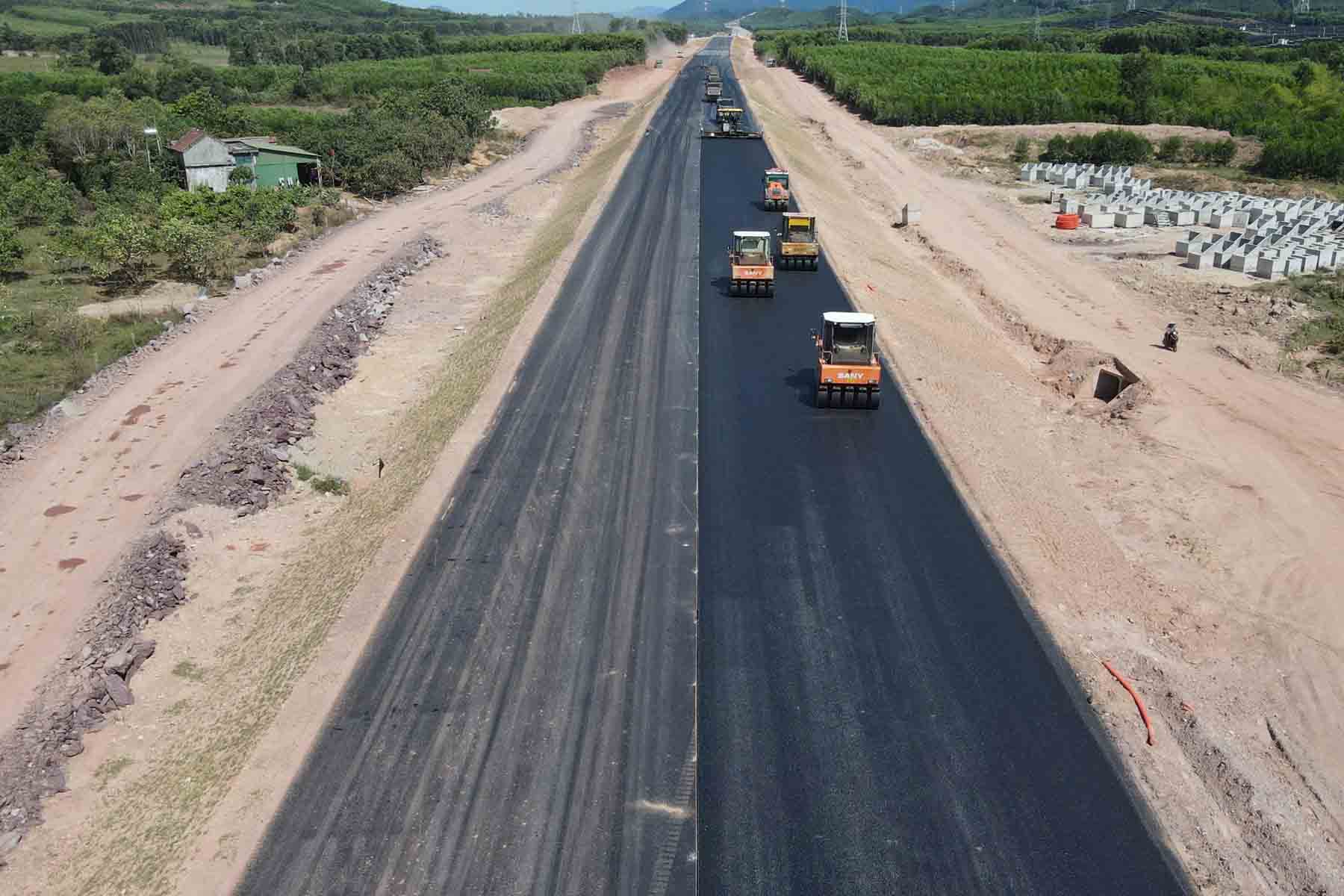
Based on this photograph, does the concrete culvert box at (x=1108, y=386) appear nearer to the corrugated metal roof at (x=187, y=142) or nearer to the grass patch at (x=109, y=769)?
the grass patch at (x=109, y=769)

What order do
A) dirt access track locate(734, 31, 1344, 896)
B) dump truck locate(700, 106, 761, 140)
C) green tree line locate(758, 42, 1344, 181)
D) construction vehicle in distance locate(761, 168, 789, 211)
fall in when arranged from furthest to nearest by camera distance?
green tree line locate(758, 42, 1344, 181)
dump truck locate(700, 106, 761, 140)
construction vehicle in distance locate(761, 168, 789, 211)
dirt access track locate(734, 31, 1344, 896)

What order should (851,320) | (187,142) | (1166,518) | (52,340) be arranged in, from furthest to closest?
(187,142) → (52,340) → (851,320) → (1166,518)

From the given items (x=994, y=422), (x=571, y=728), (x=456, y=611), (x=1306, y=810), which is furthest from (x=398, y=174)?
(x=1306, y=810)

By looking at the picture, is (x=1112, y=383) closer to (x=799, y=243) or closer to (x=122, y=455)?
(x=799, y=243)

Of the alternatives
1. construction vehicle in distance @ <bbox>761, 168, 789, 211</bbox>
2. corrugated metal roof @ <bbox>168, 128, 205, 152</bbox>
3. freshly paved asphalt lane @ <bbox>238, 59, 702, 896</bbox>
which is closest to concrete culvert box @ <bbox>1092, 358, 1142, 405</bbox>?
freshly paved asphalt lane @ <bbox>238, 59, 702, 896</bbox>

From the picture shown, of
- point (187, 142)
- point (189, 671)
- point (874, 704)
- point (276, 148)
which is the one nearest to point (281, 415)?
point (189, 671)

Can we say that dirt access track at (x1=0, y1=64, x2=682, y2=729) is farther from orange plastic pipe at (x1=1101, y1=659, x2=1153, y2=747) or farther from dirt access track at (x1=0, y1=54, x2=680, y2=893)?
orange plastic pipe at (x1=1101, y1=659, x2=1153, y2=747)

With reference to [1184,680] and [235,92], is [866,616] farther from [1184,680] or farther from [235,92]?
[235,92]
